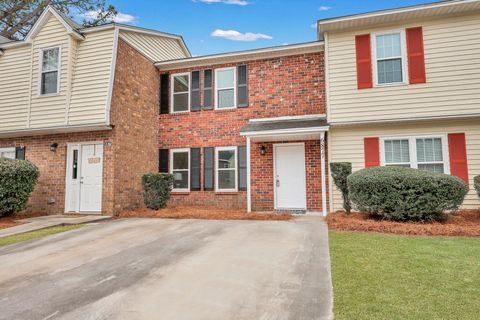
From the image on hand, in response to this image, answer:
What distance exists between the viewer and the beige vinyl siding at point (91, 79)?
9.29m

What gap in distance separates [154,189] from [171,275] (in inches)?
239

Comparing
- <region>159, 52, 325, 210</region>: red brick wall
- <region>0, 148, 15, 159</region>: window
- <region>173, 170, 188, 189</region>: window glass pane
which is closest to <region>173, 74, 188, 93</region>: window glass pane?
<region>159, 52, 325, 210</region>: red brick wall

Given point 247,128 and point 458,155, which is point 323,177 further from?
point 458,155

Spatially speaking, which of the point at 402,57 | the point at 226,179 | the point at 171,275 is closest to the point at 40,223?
the point at 226,179

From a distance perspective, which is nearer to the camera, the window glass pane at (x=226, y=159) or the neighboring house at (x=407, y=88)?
the neighboring house at (x=407, y=88)

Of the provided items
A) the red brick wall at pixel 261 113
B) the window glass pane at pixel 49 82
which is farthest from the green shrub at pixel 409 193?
the window glass pane at pixel 49 82

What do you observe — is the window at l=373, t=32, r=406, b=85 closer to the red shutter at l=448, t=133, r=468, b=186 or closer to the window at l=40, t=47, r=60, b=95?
the red shutter at l=448, t=133, r=468, b=186

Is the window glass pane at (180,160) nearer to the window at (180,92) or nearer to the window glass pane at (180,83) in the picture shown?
the window at (180,92)

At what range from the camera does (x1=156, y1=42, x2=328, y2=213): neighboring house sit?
389 inches

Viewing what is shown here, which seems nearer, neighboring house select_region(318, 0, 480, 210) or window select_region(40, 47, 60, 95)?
neighboring house select_region(318, 0, 480, 210)

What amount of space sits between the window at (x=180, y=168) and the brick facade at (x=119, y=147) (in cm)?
85

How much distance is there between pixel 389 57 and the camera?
9023mm

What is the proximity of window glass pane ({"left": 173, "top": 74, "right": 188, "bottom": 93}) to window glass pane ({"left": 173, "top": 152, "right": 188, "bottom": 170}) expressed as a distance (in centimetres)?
259

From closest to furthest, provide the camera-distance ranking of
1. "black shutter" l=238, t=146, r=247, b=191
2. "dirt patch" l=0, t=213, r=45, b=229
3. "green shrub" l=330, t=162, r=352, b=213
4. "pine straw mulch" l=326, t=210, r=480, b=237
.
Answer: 1. "pine straw mulch" l=326, t=210, r=480, b=237
2. "dirt patch" l=0, t=213, r=45, b=229
3. "green shrub" l=330, t=162, r=352, b=213
4. "black shutter" l=238, t=146, r=247, b=191
